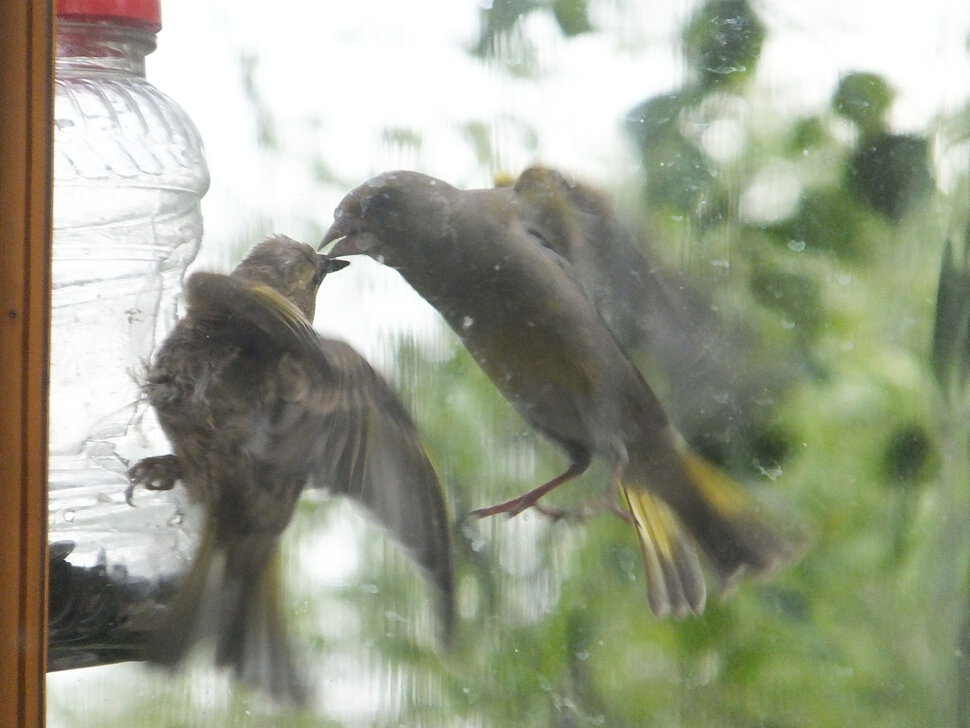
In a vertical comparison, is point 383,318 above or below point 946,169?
below

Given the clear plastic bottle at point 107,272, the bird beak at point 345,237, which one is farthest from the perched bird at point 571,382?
the clear plastic bottle at point 107,272

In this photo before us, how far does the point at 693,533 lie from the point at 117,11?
0.48 m

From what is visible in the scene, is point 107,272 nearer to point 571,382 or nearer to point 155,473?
point 155,473

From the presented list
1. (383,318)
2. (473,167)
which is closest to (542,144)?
(473,167)

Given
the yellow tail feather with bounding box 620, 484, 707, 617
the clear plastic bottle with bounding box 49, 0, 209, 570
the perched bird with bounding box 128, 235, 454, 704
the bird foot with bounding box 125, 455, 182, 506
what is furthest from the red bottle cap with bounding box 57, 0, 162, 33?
the yellow tail feather with bounding box 620, 484, 707, 617

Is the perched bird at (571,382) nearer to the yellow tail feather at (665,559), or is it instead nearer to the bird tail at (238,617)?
the yellow tail feather at (665,559)

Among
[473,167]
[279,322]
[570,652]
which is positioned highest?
[473,167]

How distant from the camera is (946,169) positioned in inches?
22.1

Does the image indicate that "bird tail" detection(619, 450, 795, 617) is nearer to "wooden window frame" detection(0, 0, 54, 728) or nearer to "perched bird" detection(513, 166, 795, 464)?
"perched bird" detection(513, 166, 795, 464)

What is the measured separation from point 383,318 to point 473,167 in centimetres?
11

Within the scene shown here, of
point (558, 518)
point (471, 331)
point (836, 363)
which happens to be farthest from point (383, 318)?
point (836, 363)

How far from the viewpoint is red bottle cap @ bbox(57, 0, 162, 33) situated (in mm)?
530

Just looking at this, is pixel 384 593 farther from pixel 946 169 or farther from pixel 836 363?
pixel 946 169

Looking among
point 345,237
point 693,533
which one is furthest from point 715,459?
point 345,237
